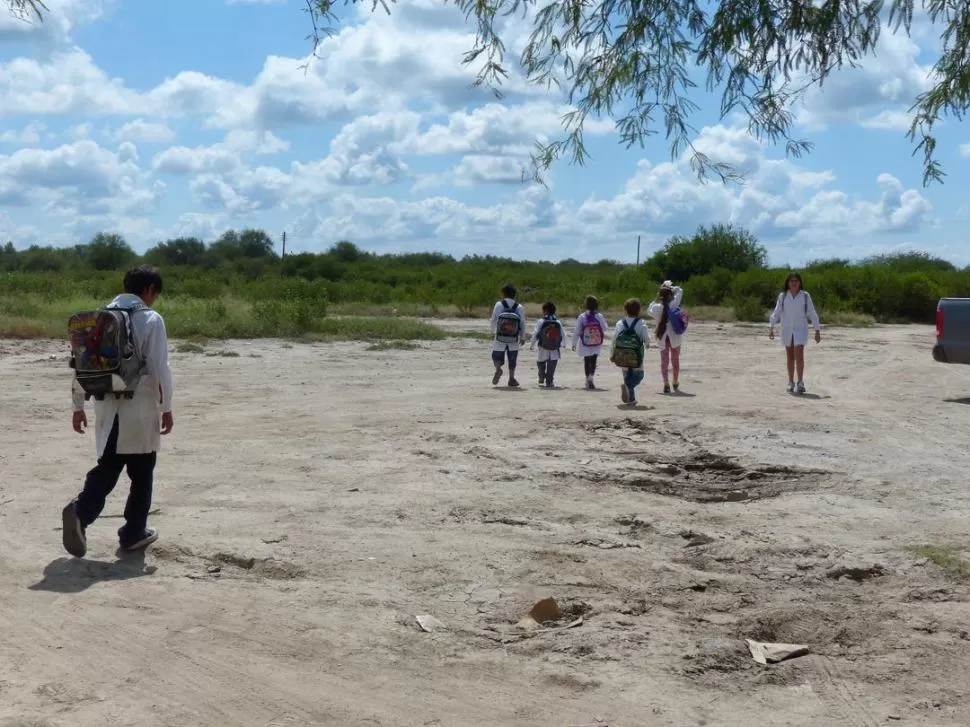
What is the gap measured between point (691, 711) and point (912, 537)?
3659mm

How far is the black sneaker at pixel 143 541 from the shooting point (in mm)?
7508

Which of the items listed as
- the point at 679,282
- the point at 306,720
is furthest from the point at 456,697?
the point at 679,282

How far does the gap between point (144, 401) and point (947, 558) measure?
16.0 ft

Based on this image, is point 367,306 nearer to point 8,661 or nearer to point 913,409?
point 913,409

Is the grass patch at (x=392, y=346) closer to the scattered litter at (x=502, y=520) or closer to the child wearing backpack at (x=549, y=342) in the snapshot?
the child wearing backpack at (x=549, y=342)

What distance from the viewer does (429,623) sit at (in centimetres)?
643

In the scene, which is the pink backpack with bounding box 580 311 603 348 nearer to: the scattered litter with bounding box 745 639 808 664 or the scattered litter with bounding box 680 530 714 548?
the scattered litter with bounding box 680 530 714 548

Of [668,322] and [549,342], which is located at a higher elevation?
[668,322]

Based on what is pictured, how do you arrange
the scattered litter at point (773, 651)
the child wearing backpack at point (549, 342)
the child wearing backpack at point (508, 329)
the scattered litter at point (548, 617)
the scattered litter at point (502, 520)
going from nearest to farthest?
the scattered litter at point (773, 651), the scattered litter at point (548, 617), the scattered litter at point (502, 520), the child wearing backpack at point (508, 329), the child wearing backpack at point (549, 342)

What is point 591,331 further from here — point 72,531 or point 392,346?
point 72,531

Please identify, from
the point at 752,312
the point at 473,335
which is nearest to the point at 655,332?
the point at 473,335

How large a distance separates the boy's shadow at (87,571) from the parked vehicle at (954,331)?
44.5ft

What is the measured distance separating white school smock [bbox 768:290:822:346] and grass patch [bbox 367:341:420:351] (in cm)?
1027

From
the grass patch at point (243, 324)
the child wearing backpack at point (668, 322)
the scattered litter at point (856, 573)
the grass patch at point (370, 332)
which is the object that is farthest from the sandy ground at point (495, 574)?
the grass patch at point (370, 332)
